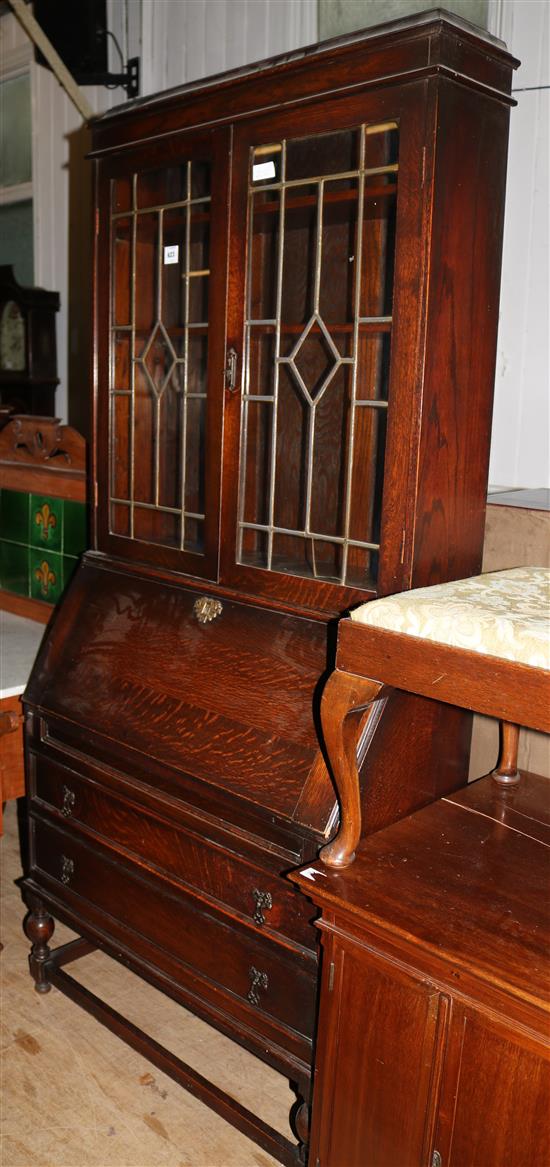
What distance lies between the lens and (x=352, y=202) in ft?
A: 5.93

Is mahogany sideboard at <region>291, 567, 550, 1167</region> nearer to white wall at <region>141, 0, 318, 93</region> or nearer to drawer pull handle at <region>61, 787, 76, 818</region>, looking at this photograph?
drawer pull handle at <region>61, 787, 76, 818</region>

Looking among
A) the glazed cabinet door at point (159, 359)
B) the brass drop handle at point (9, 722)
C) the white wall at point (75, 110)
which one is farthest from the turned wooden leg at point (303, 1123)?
the white wall at point (75, 110)

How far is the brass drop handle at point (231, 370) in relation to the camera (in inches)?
76.2

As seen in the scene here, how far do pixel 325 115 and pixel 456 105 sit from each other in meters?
0.24

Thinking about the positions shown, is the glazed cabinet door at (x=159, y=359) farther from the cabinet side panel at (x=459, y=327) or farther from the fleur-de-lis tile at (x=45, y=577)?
the fleur-de-lis tile at (x=45, y=577)

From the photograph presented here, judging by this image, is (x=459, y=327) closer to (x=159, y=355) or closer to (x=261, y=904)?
(x=159, y=355)

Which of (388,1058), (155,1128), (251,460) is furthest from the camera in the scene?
(251,460)

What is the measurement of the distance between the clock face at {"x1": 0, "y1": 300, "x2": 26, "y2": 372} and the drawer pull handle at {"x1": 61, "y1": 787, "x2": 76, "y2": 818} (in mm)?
3108

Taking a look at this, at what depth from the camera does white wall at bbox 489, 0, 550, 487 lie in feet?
7.19

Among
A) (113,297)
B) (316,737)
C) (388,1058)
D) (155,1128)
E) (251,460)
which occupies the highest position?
(113,297)

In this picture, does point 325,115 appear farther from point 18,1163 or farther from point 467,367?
point 18,1163

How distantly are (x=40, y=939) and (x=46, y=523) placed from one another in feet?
4.18

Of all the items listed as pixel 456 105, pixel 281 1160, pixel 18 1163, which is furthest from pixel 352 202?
pixel 18 1163

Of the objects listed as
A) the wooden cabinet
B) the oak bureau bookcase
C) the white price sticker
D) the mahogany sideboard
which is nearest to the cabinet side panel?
the oak bureau bookcase
